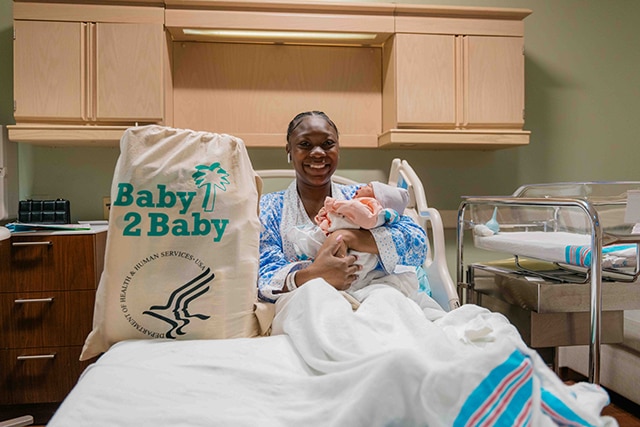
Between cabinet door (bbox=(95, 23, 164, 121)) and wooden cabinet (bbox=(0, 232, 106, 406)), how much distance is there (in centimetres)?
66

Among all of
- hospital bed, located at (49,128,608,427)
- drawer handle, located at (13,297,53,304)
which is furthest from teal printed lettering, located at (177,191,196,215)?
drawer handle, located at (13,297,53,304)

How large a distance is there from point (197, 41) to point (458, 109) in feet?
4.78

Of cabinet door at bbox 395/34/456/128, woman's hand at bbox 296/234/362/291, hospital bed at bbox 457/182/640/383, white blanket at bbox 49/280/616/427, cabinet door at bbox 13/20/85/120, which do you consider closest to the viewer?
white blanket at bbox 49/280/616/427

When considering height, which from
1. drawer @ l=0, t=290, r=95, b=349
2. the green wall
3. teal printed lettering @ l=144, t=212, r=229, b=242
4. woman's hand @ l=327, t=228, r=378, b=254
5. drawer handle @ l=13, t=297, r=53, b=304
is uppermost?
the green wall

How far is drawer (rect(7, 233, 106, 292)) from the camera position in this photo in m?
2.18

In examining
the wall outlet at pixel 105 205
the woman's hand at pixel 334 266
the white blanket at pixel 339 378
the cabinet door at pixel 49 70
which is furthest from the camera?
the wall outlet at pixel 105 205

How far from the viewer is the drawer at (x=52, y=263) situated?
7.14ft

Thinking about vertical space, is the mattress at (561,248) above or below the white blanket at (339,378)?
above

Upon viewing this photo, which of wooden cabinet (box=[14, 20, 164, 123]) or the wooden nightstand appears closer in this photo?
the wooden nightstand

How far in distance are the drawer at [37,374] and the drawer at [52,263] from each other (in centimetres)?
28

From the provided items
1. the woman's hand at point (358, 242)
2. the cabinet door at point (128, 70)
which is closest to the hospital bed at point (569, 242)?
the woman's hand at point (358, 242)

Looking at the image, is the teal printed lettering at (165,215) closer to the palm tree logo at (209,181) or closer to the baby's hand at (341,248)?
the palm tree logo at (209,181)

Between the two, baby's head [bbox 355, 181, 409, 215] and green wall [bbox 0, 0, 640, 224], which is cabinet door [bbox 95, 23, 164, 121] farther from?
baby's head [bbox 355, 181, 409, 215]

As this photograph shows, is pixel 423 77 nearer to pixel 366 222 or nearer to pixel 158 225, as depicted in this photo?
pixel 366 222
